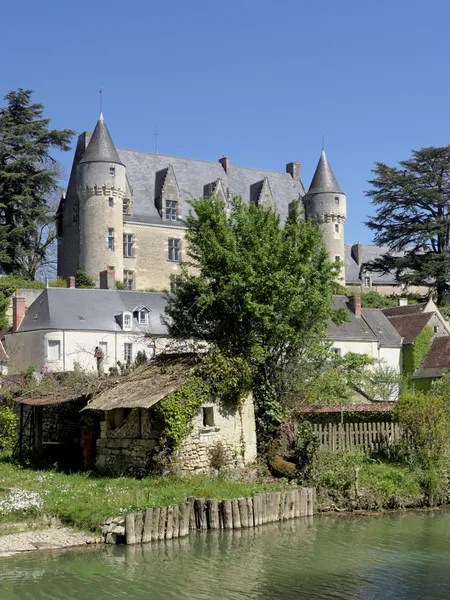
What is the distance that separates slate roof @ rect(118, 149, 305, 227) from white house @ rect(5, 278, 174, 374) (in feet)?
60.0

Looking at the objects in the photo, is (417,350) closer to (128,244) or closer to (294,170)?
(128,244)

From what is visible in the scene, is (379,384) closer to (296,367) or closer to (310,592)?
(296,367)

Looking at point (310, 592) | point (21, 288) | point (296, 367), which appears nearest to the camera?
point (310, 592)

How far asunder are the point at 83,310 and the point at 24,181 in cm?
1703

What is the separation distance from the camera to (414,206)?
61.0 meters

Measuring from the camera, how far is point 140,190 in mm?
64250

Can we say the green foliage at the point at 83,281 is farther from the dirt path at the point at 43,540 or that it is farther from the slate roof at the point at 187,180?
the dirt path at the point at 43,540

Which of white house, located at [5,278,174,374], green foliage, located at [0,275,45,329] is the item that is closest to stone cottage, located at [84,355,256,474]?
white house, located at [5,278,174,374]

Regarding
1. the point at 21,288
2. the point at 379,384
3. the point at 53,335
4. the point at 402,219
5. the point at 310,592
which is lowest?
the point at 310,592

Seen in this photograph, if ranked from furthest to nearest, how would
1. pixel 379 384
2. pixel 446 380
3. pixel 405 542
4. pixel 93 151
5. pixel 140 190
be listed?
pixel 140 190, pixel 93 151, pixel 379 384, pixel 446 380, pixel 405 542

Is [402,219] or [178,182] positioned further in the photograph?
[178,182]

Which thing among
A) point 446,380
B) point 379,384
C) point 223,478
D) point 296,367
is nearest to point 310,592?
point 223,478

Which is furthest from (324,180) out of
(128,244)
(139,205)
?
(128,244)

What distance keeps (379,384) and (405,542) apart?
2333 centimetres
